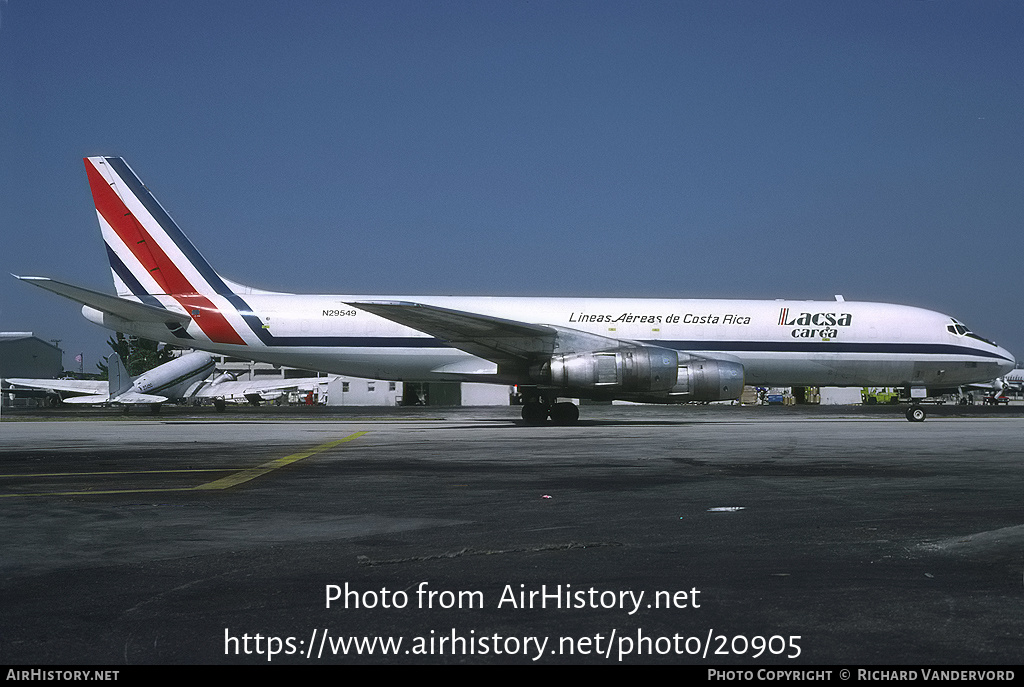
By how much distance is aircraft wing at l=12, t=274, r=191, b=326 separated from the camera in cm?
2317

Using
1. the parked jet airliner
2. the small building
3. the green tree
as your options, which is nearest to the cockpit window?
the parked jet airliner

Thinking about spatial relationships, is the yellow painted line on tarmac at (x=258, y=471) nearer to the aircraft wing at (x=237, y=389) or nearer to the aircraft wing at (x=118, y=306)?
the aircraft wing at (x=118, y=306)

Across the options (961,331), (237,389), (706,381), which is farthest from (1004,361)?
(237,389)

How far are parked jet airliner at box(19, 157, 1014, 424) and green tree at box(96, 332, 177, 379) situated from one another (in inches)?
2961

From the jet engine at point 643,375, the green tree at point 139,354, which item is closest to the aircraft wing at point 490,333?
the jet engine at point 643,375

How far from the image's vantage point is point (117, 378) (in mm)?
41031

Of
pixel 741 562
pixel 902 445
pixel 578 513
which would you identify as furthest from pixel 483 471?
pixel 902 445

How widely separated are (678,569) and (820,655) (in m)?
1.53

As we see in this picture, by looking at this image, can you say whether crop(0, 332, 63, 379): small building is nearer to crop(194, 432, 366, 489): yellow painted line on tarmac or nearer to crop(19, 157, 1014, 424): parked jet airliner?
crop(19, 157, 1014, 424): parked jet airliner

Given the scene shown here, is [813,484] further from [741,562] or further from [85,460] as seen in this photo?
[85,460]

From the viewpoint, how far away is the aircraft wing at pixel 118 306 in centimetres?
2317

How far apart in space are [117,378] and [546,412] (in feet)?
84.7

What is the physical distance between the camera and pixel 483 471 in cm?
1058

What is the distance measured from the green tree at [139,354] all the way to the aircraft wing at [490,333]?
82118 mm
